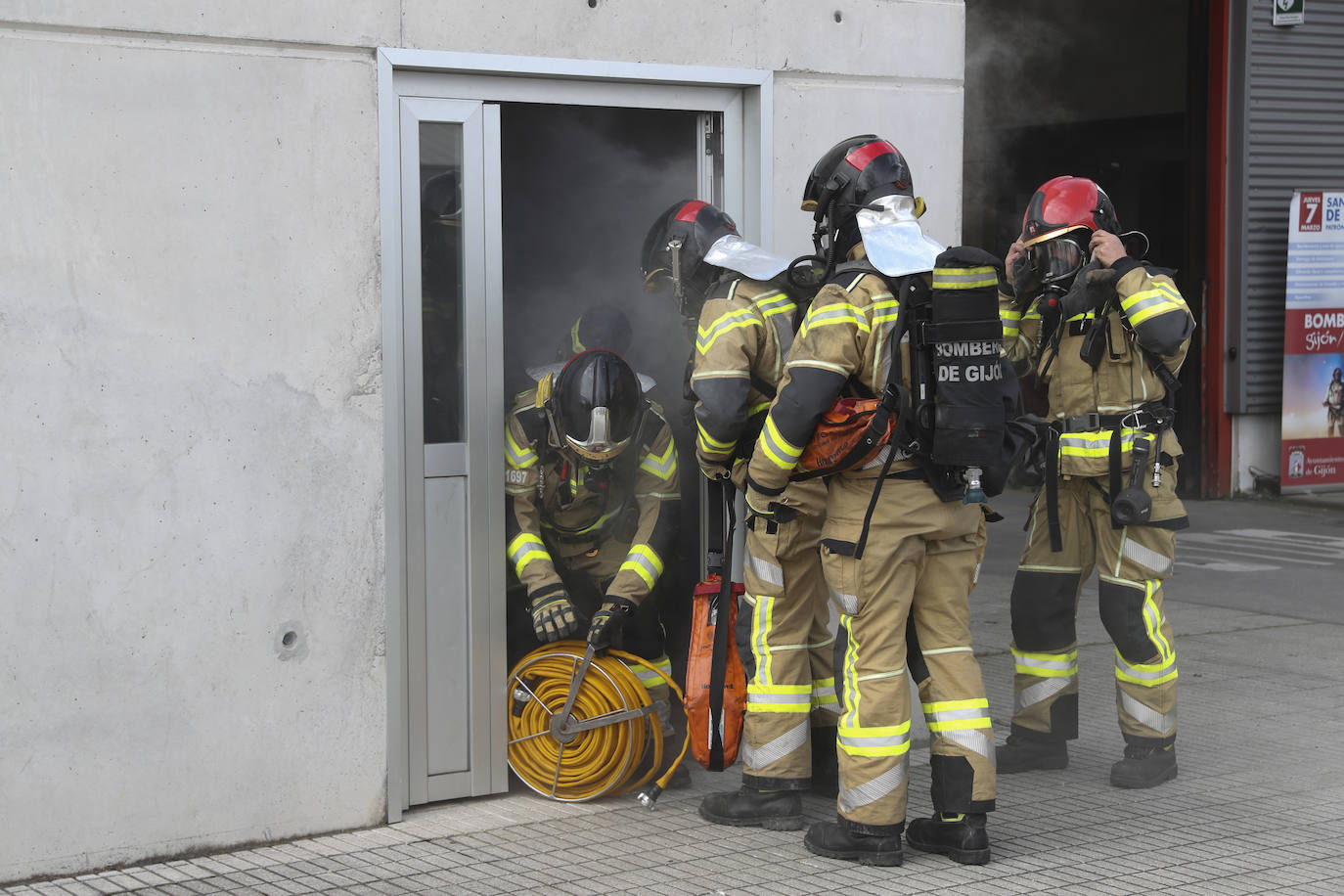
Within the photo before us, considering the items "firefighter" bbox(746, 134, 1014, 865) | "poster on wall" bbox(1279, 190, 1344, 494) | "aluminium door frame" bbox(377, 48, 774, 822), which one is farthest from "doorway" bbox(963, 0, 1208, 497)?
"firefighter" bbox(746, 134, 1014, 865)

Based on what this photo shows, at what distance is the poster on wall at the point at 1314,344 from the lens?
41.1 ft

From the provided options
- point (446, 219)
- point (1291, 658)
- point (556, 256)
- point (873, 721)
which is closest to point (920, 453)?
point (873, 721)

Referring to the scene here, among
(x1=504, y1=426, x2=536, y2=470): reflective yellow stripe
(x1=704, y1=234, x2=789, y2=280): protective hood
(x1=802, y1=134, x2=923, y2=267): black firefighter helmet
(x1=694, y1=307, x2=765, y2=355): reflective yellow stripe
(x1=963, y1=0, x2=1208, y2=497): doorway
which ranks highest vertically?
(x1=963, y1=0, x2=1208, y2=497): doorway

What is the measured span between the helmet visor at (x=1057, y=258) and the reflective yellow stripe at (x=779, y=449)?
4.58ft

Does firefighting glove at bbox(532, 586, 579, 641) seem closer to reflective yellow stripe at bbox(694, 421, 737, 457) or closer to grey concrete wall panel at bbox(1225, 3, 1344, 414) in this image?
reflective yellow stripe at bbox(694, 421, 737, 457)

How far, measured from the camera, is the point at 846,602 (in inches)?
165

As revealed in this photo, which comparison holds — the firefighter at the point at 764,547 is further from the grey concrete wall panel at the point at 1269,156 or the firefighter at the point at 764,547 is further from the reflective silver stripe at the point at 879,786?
the grey concrete wall panel at the point at 1269,156

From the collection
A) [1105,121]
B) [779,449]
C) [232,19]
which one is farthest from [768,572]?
[1105,121]

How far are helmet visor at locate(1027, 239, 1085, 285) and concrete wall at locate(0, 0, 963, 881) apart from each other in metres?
1.72

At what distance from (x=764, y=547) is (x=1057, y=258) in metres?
1.46

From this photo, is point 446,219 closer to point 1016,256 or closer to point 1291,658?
point 1016,256

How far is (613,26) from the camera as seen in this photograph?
475 centimetres

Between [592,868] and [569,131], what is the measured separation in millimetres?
2890

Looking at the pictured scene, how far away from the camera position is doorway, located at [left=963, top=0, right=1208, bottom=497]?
12891mm
